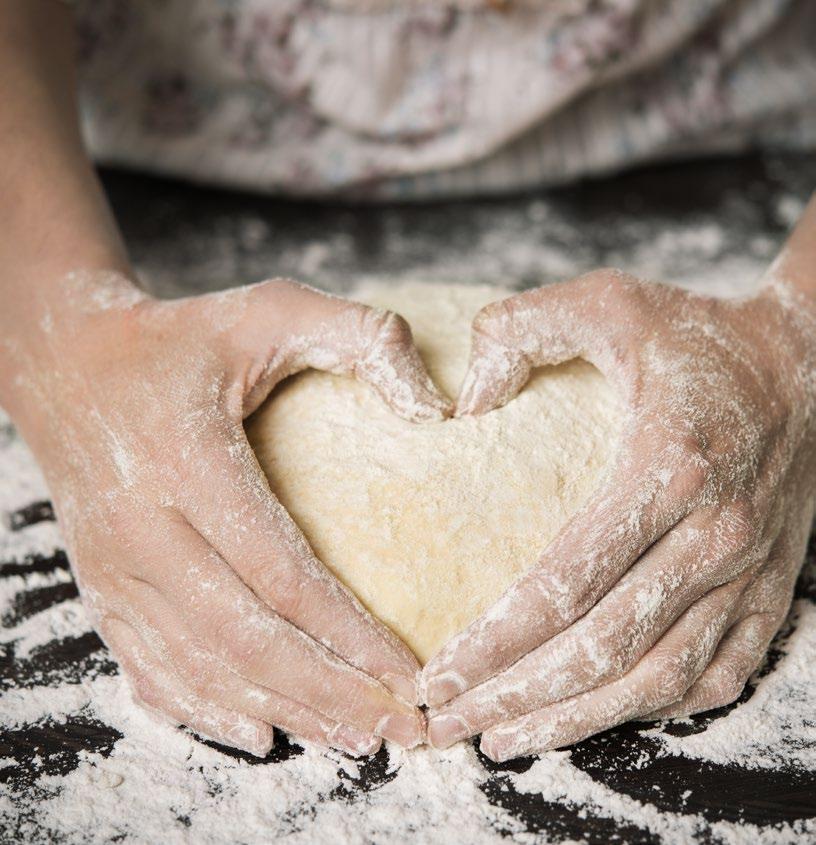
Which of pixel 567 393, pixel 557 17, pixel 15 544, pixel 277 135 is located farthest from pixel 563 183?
pixel 15 544

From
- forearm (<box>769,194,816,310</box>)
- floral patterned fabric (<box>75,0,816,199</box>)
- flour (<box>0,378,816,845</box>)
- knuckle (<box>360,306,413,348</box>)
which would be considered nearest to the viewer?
flour (<box>0,378,816,845</box>)

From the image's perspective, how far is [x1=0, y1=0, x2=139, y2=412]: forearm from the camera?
3.69 feet

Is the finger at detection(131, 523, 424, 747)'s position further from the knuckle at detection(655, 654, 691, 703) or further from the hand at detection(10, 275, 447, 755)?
the knuckle at detection(655, 654, 691, 703)

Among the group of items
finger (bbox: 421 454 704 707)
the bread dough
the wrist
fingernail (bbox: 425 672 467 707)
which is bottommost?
fingernail (bbox: 425 672 467 707)

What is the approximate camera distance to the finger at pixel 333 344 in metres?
0.97

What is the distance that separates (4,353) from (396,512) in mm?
523

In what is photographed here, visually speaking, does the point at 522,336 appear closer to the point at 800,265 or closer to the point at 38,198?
the point at 800,265

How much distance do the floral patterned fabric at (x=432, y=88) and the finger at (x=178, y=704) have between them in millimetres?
1054

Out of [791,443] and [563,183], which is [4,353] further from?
[563,183]

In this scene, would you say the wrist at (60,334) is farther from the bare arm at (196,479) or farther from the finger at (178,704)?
the finger at (178,704)

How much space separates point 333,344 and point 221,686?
1.15 ft

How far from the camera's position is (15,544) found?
1202 millimetres

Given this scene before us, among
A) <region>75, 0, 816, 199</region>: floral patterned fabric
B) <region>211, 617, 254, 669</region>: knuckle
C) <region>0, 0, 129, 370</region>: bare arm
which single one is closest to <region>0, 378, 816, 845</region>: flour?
A: <region>211, 617, 254, 669</region>: knuckle

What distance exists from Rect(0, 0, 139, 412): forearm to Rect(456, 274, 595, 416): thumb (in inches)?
18.1
